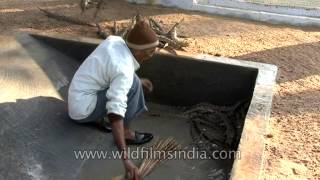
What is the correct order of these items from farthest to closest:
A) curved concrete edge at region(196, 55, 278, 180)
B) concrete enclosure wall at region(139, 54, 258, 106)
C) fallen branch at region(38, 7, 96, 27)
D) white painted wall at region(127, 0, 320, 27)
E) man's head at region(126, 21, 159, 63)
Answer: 1. white painted wall at region(127, 0, 320, 27)
2. fallen branch at region(38, 7, 96, 27)
3. concrete enclosure wall at region(139, 54, 258, 106)
4. man's head at region(126, 21, 159, 63)
5. curved concrete edge at region(196, 55, 278, 180)

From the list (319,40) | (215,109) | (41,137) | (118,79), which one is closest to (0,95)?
(41,137)

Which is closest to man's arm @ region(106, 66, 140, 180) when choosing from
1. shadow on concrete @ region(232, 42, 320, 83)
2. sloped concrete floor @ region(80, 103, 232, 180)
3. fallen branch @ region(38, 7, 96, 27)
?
sloped concrete floor @ region(80, 103, 232, 180)

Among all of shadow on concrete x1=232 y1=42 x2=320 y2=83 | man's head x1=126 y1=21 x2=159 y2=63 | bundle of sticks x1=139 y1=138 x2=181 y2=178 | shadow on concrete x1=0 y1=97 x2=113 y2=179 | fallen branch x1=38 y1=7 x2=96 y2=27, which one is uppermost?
man's head x1=126 y1=21 x2=159 y2=63

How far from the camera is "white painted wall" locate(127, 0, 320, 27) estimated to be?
6.66 m

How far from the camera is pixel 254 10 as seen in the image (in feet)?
22.7

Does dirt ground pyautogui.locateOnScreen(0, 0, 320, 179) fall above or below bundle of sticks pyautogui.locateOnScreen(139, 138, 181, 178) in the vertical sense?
above

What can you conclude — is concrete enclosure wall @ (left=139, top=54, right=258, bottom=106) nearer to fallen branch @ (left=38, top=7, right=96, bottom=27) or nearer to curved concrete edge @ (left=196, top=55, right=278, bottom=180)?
curved concrete edge @ (left=196, top=55, right=278, bottom=180)

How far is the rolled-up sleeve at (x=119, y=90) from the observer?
300cm

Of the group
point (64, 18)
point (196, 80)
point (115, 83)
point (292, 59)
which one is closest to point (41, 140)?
point (115, 83)

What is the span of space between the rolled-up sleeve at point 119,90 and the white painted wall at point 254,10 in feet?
13.0

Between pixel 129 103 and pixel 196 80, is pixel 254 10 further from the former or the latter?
pixel 129 103

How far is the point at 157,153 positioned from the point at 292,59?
7.04 feet

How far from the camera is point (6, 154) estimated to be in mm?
3180

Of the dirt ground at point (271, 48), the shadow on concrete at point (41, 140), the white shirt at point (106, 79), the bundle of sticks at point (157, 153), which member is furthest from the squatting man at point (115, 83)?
the dirt ground at point (271, 48)
